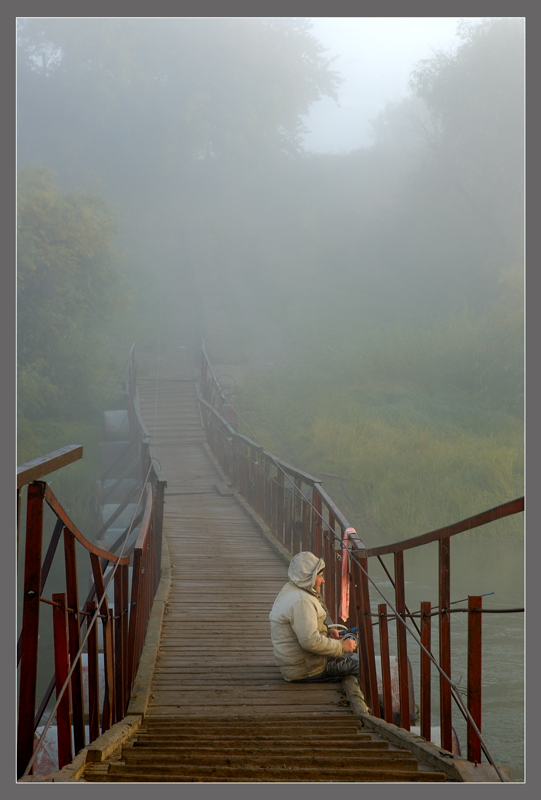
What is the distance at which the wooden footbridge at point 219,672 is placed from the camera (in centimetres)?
206

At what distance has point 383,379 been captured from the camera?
56.5 ft

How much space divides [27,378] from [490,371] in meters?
11.1

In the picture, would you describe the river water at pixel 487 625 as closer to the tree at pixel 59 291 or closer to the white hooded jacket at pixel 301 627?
the white hooded jacket at pixel 301 627

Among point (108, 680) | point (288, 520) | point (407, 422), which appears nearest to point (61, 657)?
point (108, 680)

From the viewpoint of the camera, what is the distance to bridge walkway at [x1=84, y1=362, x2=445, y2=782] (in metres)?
2.12

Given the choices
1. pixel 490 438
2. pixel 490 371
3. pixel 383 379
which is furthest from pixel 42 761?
pixel 490 371

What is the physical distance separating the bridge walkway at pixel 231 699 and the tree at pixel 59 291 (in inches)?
302

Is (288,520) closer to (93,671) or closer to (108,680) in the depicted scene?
(108,680)

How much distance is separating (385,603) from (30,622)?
105 inches

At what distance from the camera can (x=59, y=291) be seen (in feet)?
44.8

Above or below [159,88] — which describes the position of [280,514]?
below

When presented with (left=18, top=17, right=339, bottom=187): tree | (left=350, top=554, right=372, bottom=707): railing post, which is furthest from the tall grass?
(left=18, top=17, right=339, bottom=187): tree

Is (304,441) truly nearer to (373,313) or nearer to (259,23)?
(373,313)

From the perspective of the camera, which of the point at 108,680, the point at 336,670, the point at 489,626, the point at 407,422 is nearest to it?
the point at 108,680
